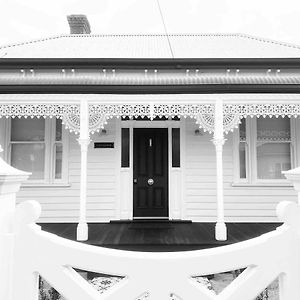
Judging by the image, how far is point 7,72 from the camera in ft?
24.4

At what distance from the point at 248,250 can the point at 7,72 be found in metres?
7.87

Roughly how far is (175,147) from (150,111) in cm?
204

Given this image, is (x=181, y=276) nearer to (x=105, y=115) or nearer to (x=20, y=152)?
(x=105, y=115)

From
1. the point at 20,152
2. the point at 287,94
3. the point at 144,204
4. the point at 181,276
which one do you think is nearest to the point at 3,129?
the point at 20,152

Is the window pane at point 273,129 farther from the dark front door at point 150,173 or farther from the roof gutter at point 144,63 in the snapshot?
the dark front door at point 150,173

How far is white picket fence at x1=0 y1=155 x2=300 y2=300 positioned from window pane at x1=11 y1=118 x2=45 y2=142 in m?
7.17

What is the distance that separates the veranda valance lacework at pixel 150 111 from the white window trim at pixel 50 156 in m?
1.47

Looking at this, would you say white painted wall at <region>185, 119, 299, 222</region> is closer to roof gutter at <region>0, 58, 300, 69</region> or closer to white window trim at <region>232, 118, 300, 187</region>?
white window trim at <region>232, 118, 300, 187</region>

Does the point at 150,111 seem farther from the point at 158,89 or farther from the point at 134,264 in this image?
the point at 134,264

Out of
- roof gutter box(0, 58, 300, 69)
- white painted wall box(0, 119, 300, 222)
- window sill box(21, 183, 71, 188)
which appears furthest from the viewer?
white painted wall box(0, 119, 300, 222)

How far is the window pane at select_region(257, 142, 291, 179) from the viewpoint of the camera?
8.14 m

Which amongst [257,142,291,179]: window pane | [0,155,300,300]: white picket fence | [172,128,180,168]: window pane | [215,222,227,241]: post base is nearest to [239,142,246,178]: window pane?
[257,142,291,179]: window pane
